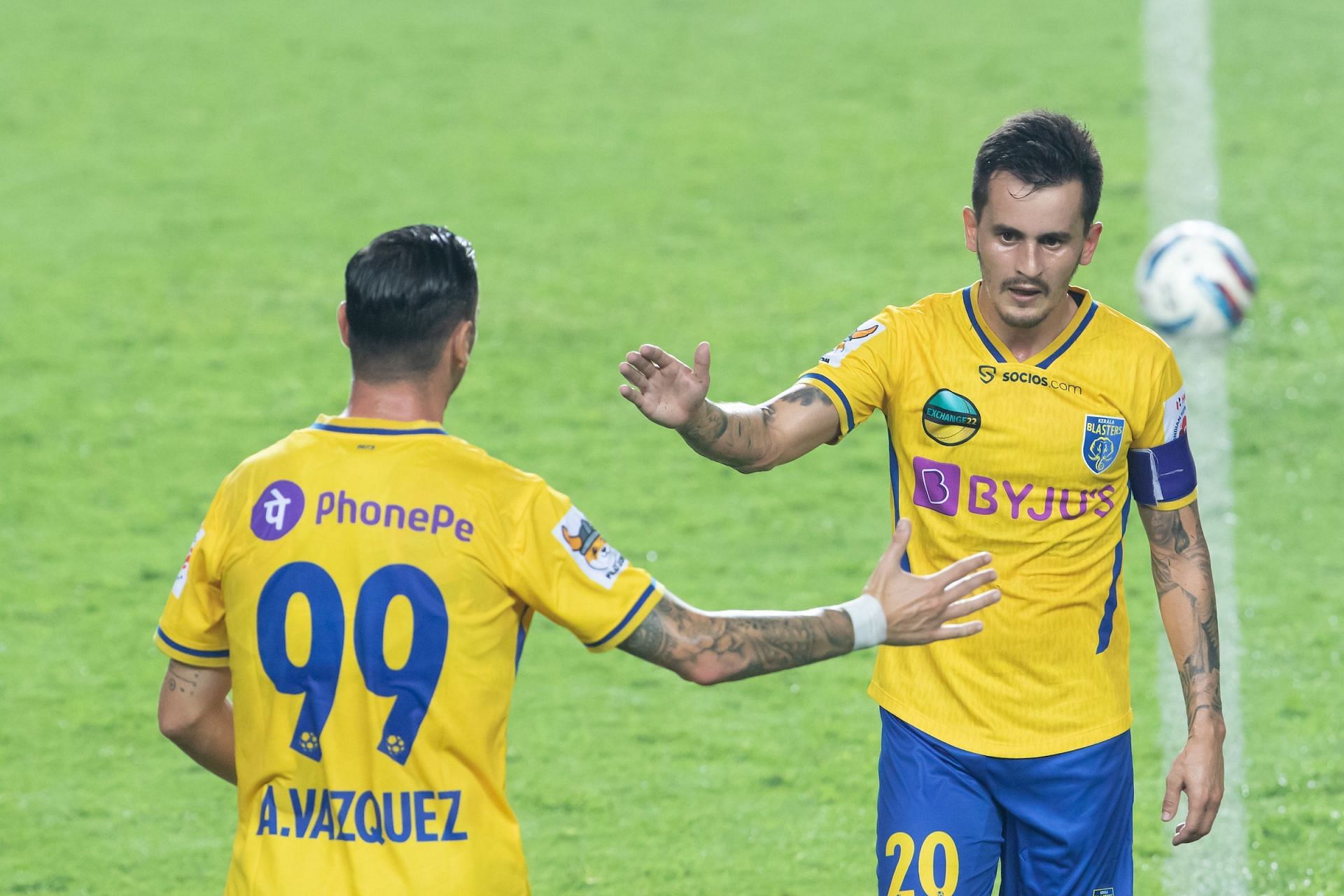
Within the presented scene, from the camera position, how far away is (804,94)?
45.6ft

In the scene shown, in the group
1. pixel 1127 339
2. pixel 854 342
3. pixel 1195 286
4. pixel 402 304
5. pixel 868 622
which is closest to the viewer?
pixel 402 304

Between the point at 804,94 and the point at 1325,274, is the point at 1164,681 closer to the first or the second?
the point at 1325,274

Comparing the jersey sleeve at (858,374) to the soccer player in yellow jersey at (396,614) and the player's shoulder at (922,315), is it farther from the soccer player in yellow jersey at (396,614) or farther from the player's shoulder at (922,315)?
the soccer player in yellow jersey at (396,614)

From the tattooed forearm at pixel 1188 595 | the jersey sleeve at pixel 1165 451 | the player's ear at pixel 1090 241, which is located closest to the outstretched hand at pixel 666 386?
the player's ear at pixel 1090 241

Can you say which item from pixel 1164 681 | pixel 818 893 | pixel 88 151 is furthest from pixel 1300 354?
pixel 88 151

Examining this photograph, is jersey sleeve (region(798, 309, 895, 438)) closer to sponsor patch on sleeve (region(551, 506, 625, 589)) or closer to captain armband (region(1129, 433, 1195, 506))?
captain armband (region(1129, 433, 1195, 506))

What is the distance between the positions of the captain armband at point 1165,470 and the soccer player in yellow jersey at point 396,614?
1.13 m

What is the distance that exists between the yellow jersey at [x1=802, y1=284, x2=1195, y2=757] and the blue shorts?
0.17 ft

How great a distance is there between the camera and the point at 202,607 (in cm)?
347

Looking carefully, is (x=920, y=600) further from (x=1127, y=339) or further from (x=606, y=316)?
(x=606, y=316)

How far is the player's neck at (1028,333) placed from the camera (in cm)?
420

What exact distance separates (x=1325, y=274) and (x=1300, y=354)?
4.00 ft

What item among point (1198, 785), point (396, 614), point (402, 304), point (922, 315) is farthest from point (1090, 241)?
point (396, 614)

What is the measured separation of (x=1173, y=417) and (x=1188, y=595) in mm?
415
